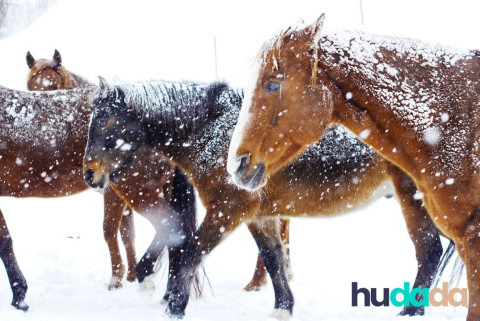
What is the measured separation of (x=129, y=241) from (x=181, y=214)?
4.28ft

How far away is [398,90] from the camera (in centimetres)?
A: 263

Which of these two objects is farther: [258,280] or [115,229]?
[115,229]

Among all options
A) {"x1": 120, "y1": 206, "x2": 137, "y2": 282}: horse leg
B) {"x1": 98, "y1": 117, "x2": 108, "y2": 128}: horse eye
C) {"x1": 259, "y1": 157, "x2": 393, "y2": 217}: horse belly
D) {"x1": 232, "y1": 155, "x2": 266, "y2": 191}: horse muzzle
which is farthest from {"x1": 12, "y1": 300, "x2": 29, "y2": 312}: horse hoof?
{"x1": 232, "y1": 155, "x2": 266, "y2": 191}: horse muzzle

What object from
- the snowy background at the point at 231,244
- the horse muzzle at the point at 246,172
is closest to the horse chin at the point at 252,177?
the horse muzzle at the point at 246,172

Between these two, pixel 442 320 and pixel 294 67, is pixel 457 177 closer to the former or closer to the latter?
pixel 294 67

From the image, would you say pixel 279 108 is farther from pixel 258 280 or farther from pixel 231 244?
pixel 231 244

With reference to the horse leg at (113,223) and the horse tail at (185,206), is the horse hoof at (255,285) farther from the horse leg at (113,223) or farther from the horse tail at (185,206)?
the horse leg at (113,223)

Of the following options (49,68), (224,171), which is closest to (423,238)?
(224,171)

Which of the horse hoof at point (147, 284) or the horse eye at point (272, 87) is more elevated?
the horse eye at point (272, 87)

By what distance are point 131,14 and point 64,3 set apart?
4198mm

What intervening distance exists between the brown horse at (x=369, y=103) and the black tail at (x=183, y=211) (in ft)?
9.69

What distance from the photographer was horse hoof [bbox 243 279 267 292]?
245 inches

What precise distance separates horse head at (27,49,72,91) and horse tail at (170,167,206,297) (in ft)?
10.2

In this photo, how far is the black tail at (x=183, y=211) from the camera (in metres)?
5.49
